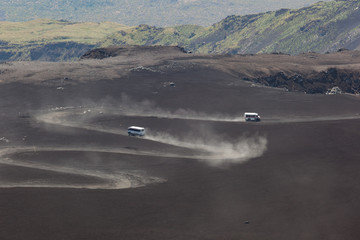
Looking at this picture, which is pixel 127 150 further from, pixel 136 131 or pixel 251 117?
pixel 251 117

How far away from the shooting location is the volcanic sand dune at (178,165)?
40.9m

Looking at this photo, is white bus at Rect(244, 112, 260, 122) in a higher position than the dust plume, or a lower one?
higher

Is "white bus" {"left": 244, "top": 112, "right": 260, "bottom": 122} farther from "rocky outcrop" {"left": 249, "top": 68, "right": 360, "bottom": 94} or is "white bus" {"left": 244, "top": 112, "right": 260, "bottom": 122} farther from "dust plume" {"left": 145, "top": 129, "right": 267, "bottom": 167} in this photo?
"rocky outcrop" {"left": 249, "top": 68, "right": 360, "bottom": 94}

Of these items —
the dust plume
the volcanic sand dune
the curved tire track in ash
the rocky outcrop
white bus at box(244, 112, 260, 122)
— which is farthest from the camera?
the rocky outcrop

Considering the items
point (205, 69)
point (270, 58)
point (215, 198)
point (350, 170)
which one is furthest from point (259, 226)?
point (270, 58)

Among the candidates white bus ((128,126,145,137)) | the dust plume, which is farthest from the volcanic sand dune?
white bus ((128,126,145,137))

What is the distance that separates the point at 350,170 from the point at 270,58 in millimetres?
114915

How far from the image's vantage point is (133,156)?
206 ft

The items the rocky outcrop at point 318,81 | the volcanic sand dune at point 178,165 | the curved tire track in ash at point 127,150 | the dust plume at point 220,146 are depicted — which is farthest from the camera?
the rocky outcrop at point 318,81

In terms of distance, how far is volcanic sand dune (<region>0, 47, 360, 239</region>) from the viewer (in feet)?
134

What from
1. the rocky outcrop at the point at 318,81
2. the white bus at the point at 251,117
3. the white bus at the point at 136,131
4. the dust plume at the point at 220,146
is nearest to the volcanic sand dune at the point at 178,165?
the dust plume at the point at 220,146

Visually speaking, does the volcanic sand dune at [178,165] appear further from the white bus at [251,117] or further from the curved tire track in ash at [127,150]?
the white bus at [251,117]

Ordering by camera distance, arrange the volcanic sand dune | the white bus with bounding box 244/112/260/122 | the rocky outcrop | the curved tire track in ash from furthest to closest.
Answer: the rocky outcrop → the white bus with bounding box 244/112/260/122 → the curved tire track in ash → the volcanic sand dune

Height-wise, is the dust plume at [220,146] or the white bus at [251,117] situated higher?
the white bus at [251,117]
